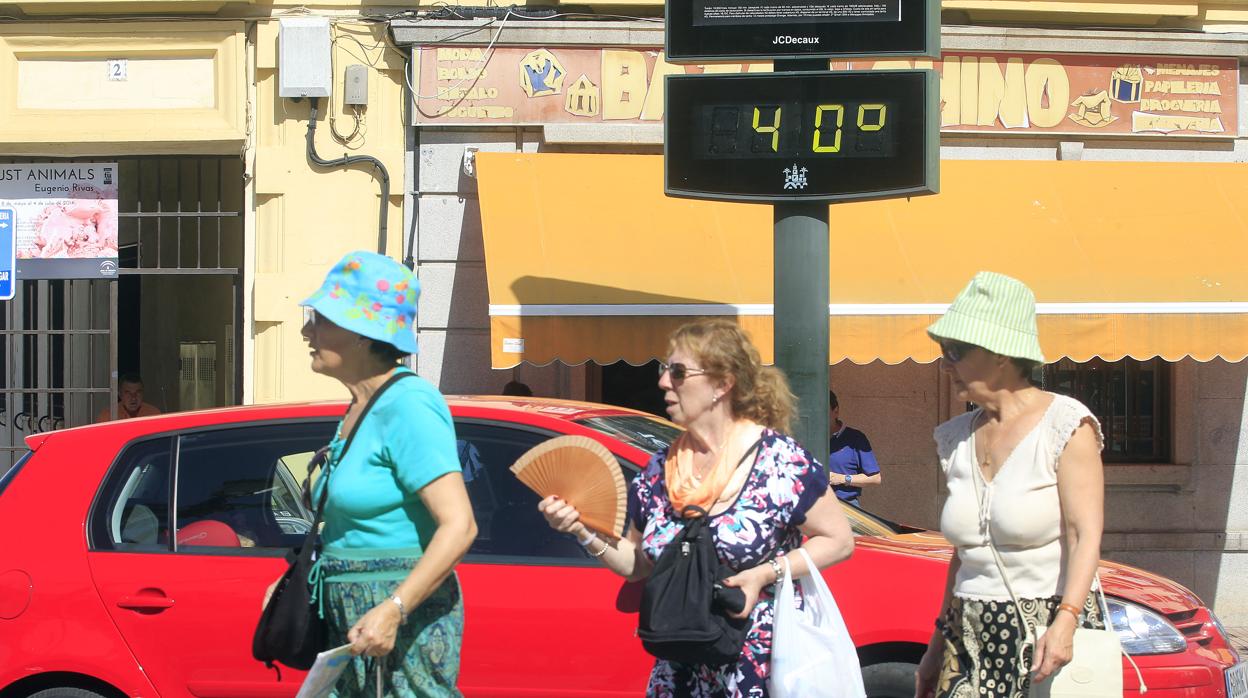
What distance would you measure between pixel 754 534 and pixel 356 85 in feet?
23.4

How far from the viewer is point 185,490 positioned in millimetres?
4867

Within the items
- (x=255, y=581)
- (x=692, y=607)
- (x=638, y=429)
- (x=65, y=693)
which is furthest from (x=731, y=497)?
(x=65, y=693)

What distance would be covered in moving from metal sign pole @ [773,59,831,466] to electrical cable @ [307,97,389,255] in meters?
4.20

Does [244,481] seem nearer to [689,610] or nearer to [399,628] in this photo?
[399,628]

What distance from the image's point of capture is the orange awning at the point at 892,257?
26.3 ft

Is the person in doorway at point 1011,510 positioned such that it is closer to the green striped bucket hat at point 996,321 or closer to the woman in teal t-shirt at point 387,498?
the green striped bucket hat at point 996,321

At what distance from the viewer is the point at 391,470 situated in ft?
10.1

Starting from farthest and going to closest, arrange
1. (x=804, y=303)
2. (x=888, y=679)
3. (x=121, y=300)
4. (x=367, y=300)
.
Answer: (x=121, y=300) → (x=804, y=303) → (x=888, y=679) → (x=367, y=300)

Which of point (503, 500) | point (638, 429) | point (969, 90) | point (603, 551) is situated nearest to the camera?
point (603, 551)

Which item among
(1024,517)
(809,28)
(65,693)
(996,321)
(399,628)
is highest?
(809,28)

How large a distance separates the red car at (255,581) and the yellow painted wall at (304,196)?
4.70m

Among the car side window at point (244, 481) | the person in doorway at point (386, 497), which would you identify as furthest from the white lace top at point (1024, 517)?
the car side window at point (244, 481)

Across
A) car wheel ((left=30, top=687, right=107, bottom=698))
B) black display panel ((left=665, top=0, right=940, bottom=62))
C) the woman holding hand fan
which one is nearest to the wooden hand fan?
the woman holding hand fan

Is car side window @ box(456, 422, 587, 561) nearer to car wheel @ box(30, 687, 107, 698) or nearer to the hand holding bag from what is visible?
car wheel @ box(30, 687, 107, 698)
